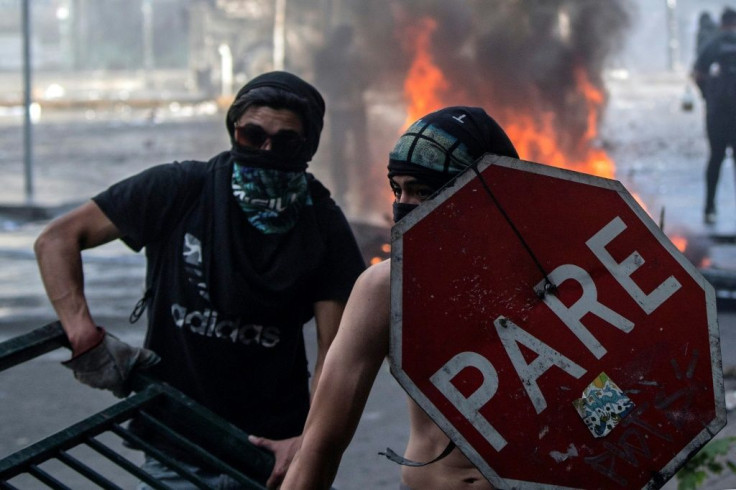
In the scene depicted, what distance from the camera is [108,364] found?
2.74m

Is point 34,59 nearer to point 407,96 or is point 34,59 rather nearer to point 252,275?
point 407,96

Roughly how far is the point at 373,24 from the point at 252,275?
1143cm

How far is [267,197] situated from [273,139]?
16 centimetres

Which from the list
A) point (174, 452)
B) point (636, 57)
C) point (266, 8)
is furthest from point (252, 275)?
point (636, 57)

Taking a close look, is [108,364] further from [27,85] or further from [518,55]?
[27,85]

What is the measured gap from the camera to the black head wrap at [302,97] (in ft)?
9.76

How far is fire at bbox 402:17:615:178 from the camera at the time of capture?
1173 cm

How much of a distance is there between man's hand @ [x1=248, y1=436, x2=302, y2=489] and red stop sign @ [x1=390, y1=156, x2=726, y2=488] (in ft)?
3.37

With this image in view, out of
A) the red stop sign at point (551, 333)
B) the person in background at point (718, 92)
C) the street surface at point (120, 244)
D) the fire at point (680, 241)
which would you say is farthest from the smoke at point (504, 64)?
the red stop sign at point (551, 333)

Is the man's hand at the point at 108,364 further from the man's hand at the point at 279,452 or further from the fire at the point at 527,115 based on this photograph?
the fire at the point at 527,115

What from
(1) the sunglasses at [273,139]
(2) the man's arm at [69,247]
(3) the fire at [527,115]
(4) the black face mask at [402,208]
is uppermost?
(4) the black face mask at [402,208]

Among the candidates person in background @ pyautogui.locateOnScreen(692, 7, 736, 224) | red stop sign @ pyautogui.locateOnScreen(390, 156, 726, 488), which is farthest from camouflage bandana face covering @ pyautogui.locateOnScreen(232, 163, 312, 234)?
person in background @ pyautogui.locateOnScreen(692, 7, 736, 224)

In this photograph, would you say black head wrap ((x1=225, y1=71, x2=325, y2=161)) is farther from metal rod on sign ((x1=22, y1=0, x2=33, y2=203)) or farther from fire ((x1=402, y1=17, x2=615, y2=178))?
metal rod on sign ((x1=22, y1=0, x2=33, y2=203))

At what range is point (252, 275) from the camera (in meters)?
2.86
